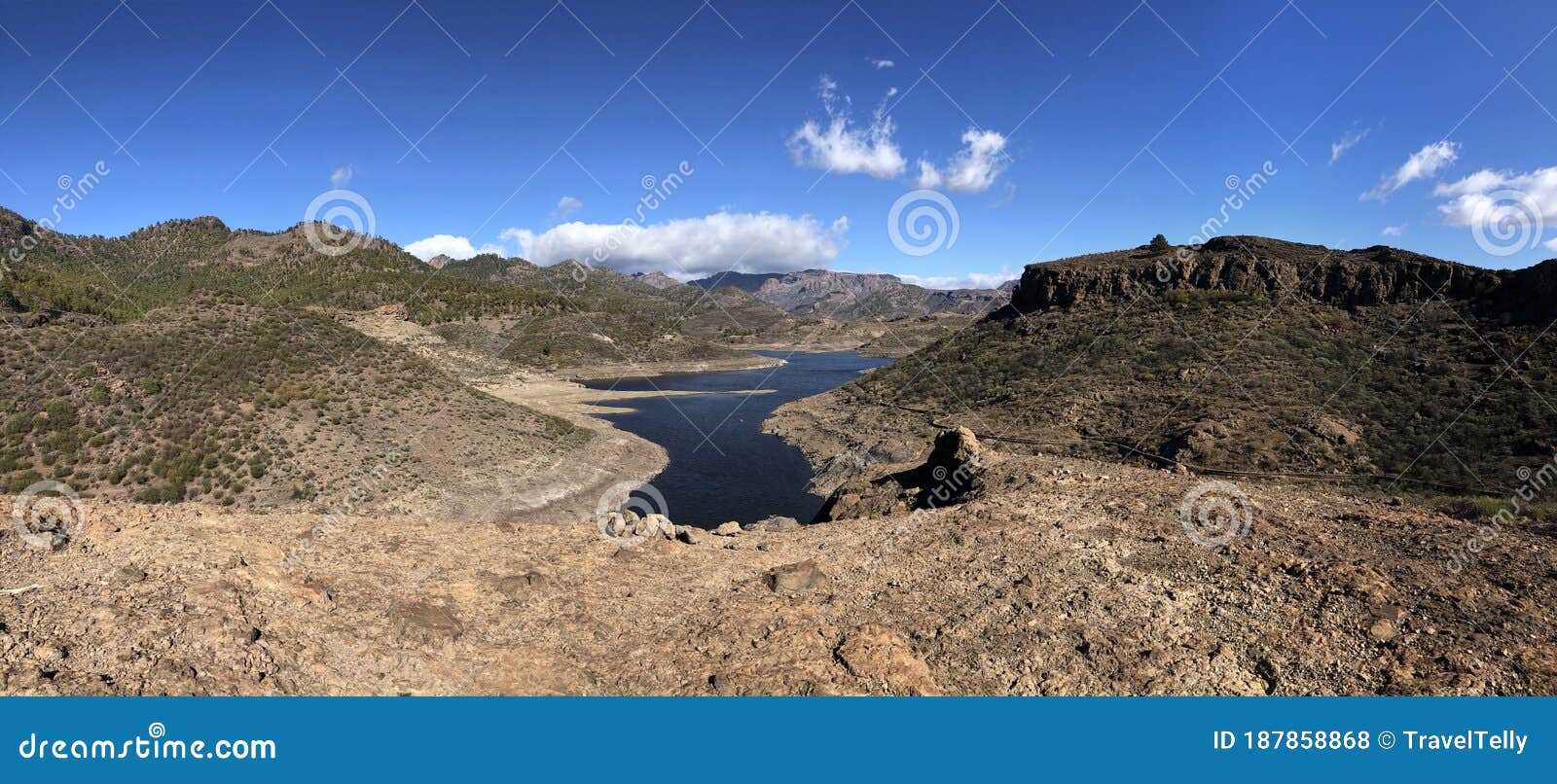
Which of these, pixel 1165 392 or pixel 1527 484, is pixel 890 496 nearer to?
pixel 1527 484

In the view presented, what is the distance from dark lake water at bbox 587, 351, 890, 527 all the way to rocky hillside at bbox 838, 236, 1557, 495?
38.7ft

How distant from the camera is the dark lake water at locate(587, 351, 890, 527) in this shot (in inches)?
1330

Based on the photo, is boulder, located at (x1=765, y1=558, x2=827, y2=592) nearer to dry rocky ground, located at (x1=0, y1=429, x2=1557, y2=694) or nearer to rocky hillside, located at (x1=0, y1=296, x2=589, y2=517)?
dry rocky ground, located at (x1=0, y1=429, x2=1557, y2=694)

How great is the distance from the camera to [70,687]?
228 inches

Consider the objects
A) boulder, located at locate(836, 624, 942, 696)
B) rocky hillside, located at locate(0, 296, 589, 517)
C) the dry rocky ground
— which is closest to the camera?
the dry rocky ground

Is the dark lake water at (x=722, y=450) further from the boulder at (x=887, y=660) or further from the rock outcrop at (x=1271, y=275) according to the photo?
the rock outcrop at (x=1271, y=275)

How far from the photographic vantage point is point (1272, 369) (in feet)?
118

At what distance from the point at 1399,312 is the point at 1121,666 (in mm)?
46352

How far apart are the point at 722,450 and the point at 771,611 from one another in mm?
36948

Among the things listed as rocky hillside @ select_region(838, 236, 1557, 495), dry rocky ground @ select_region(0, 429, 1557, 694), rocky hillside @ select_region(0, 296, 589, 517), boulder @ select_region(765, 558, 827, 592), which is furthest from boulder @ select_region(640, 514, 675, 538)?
rocky hillside @ select_region(838, 236, 1557, 495)

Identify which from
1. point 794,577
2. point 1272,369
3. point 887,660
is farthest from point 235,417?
point 1272,369

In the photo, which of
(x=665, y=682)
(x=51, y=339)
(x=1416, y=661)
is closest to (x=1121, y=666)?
(x=1416, y=661)

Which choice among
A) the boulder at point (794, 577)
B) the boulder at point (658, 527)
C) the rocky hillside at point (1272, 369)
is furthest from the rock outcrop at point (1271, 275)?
the boulder at point (658, 527)

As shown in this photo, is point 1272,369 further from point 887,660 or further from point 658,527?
point 887,660
